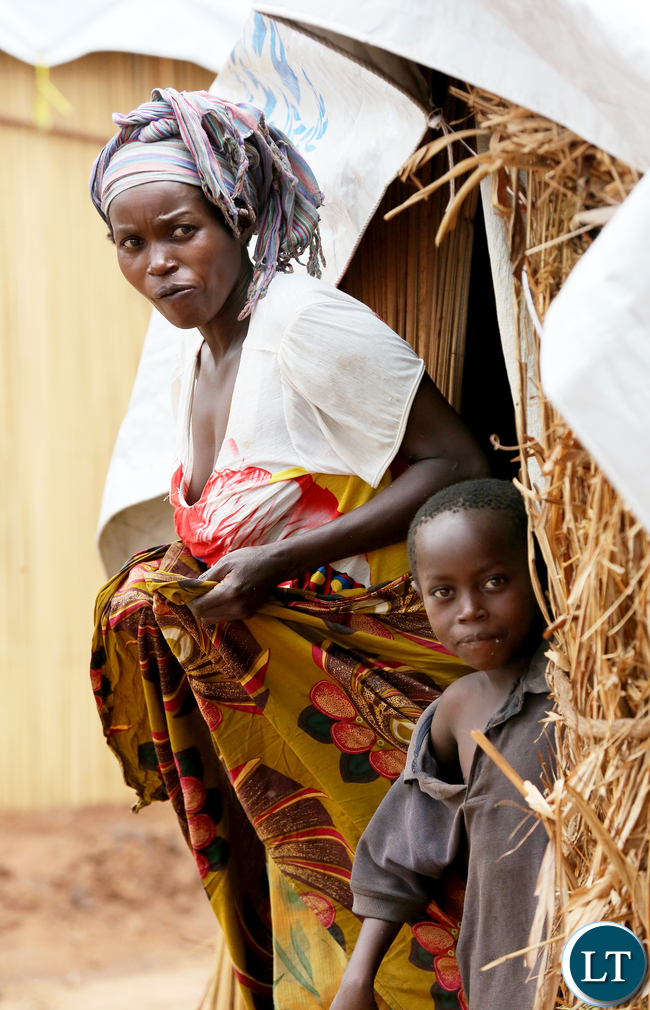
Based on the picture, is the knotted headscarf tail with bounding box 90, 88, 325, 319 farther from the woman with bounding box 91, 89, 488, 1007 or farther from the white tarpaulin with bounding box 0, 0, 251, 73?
the white tarpaulin with bounding box 0, 0, 251, 73

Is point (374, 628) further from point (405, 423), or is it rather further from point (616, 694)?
point (616, 694)

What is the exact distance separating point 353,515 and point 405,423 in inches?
5.6

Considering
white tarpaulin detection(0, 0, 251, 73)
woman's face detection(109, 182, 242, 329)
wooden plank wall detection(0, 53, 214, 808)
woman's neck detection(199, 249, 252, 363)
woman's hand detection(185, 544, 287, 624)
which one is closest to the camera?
woman's hand detection(185, 544, 287, 624)

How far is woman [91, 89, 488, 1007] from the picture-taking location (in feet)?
4.41

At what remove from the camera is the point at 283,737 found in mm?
1386

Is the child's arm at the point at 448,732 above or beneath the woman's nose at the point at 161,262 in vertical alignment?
beneath

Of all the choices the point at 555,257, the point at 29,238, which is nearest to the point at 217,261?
the point at 555,257

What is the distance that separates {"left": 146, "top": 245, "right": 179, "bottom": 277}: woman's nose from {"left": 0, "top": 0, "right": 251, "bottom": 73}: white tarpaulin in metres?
1.48

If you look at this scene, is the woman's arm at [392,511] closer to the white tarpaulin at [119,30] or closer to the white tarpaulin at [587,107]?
the white tarpaulin at [587,107]

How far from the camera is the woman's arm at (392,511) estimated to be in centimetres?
132

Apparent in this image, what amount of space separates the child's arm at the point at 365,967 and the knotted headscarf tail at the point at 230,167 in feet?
2.71

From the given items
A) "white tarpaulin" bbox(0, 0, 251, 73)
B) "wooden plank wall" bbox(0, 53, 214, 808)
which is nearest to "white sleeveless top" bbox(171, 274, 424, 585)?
"white tarpaulin" bbox(0, 0, 251, 73)

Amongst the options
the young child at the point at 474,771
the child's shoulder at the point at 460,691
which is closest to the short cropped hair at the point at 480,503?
the young child at the point at 474,771

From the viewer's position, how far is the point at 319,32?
55.2 inches
